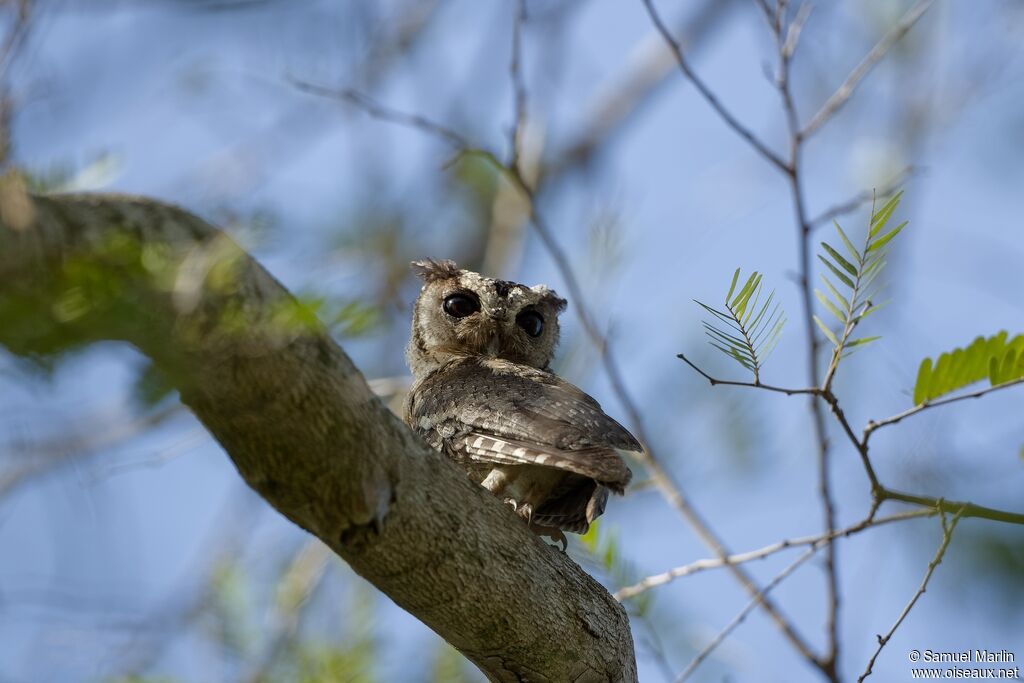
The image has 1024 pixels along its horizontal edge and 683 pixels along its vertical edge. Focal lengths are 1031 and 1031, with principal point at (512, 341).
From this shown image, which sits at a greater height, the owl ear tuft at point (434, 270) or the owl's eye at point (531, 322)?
the owl ear tuft at point (434, 270)

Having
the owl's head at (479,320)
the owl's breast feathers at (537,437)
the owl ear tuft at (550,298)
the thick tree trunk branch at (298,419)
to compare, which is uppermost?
the owl ear tuft at (550,298)

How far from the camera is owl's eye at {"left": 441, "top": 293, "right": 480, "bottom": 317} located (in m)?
5.85

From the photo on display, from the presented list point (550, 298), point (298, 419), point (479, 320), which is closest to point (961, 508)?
point (298, 419)

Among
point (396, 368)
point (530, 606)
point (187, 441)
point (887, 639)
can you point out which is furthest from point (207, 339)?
point (396, 368)

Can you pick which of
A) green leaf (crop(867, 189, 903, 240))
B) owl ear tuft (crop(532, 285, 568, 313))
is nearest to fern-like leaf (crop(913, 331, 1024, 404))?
green leaf (crop(867, 189, 903, 240))

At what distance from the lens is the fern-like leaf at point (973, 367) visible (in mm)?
3373

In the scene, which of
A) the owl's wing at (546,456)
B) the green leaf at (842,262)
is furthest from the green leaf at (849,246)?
the owl's wing at (546,456)

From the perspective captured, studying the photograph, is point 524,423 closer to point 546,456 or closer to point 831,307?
point 546,456

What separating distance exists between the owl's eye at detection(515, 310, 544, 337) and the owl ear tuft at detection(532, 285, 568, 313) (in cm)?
11

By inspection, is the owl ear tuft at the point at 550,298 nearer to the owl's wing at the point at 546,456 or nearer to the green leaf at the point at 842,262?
the owl's wing at the point at 546,456

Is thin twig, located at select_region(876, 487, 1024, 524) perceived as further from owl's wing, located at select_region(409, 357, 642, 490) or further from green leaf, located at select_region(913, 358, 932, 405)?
owl's wing, located at select_region(409, 357, 642, 490)

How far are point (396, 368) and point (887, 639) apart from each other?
6.42 metres

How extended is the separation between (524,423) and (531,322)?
1824 mm

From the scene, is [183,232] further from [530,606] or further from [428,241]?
[428,241]
